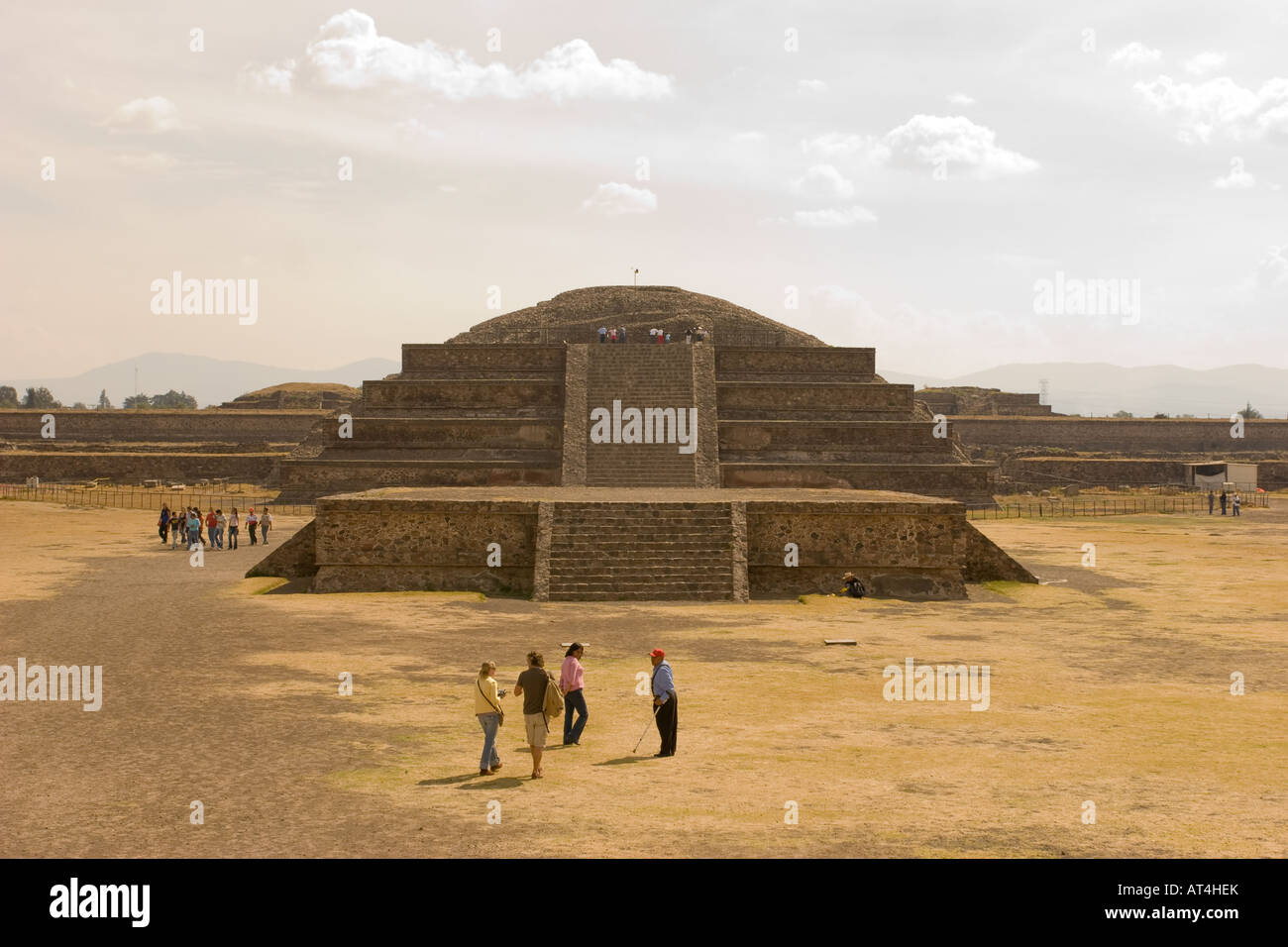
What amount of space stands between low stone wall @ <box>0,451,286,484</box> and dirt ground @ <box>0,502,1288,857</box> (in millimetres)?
29999

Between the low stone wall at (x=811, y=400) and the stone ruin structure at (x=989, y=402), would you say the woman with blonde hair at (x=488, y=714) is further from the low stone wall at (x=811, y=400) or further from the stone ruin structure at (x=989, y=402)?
the stone ruin structure at (x=989, y=402)

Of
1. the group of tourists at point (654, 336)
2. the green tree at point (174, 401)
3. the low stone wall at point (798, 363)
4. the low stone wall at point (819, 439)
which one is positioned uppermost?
A: the green tree at point (174, 401)

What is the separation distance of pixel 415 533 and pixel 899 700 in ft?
35.4

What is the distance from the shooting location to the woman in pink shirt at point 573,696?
1080 centimetres

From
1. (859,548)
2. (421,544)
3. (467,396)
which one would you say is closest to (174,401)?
(467,396)

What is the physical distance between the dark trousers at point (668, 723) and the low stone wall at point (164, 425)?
175ft

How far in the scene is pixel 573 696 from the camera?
35.9 ft

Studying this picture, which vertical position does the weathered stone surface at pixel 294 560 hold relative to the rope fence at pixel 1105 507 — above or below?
below

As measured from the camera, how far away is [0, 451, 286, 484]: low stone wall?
163ft

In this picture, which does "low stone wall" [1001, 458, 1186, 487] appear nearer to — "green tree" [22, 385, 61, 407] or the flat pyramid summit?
the flat pyramid summit

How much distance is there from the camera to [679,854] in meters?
7.50

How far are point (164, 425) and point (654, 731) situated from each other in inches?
2272

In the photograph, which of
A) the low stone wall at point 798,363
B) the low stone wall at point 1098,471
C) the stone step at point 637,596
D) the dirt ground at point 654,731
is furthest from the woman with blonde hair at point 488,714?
the low stone wall at point 1098,471

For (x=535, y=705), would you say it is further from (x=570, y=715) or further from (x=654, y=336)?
(x=654, y=336)
